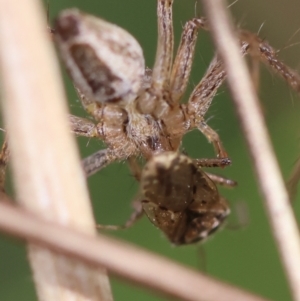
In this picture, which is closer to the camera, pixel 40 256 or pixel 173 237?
pixel 40 256

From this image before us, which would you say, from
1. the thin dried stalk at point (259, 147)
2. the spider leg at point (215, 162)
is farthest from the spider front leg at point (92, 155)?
the thin dried stalk at point (259, 147)

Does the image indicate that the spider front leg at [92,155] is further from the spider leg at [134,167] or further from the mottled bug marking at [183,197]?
the mottled bug marking at [183,197]

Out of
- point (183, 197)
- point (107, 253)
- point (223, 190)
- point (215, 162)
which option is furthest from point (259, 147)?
point (223, 190)

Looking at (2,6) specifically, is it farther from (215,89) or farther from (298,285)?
(215,89)

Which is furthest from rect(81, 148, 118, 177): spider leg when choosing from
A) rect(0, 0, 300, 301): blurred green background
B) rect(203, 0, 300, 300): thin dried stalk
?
rect(203, 0, 300, 300): thin dried stalk

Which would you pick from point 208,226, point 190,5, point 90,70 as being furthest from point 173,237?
point 190,5

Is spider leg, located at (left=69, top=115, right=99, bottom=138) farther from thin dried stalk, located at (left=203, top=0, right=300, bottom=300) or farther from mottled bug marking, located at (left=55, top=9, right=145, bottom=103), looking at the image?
thin dried stalk, located at (left=203, top=0, right=300, bottom=300)

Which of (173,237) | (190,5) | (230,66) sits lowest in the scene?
(173,237)
